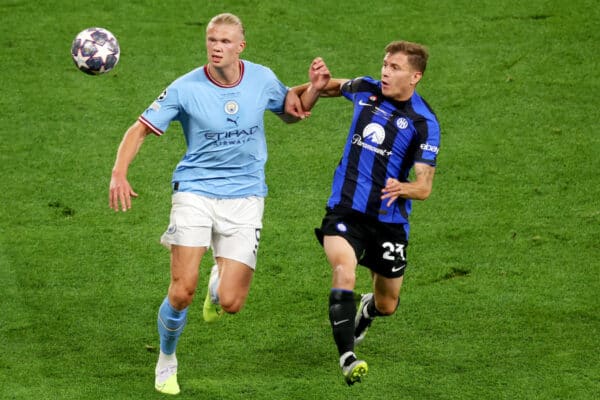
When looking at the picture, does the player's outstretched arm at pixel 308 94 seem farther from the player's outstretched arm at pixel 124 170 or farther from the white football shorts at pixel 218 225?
the player's outstretched arm at pixel 124 170

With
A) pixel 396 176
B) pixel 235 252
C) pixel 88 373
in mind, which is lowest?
pixel 88 373

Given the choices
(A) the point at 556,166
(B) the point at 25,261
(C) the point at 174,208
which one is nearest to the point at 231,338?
(C) the point at 174,208

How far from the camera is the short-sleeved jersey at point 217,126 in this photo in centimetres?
838

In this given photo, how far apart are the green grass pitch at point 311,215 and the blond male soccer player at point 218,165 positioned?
0.71 meters

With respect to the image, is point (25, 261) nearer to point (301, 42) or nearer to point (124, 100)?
point (124, 100)

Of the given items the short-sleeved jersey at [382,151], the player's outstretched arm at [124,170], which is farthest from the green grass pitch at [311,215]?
the player's outstretched arm at [124,170]

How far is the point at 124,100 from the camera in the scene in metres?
12.8

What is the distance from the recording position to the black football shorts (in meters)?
8.41

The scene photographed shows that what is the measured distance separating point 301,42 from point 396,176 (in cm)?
554

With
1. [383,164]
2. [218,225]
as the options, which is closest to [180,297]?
[218,225]

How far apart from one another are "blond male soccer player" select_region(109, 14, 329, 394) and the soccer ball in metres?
1.24

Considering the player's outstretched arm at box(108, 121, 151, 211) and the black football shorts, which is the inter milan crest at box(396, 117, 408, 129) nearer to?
the black football shorts

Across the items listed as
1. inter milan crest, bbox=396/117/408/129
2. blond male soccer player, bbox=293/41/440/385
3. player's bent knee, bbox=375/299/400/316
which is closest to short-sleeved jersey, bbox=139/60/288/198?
blond male soccer player, bbox=293/41/440/385

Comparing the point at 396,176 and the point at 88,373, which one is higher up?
the point at 396,176
